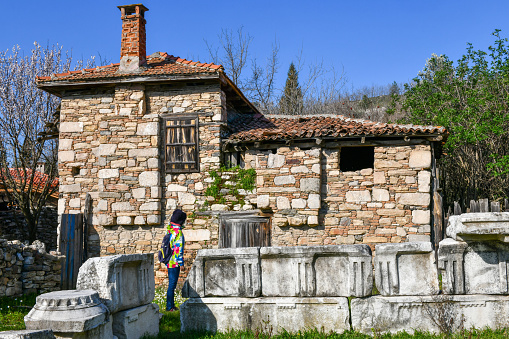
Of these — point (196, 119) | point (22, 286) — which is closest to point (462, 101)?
point (196, 119)

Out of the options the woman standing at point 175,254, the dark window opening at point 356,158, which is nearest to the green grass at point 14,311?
the woman standing at point 175,254

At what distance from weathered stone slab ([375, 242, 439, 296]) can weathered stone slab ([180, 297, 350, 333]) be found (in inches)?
22.2

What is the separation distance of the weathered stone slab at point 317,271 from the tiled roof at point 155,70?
→ 6004mm

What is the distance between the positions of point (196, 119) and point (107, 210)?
3.00 meters

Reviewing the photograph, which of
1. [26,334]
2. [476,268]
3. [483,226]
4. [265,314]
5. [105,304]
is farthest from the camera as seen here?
[265,314]

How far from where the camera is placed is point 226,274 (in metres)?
5.99

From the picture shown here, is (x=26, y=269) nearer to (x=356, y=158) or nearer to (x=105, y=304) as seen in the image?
(x=105, y=304)

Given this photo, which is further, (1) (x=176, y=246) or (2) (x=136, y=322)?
(1) (x=176, y=246)

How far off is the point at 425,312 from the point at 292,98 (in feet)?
61.0

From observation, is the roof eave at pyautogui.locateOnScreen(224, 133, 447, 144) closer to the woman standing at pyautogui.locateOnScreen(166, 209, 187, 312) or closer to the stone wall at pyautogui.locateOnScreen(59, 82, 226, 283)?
the stone wall at pyautogui.locateOnScreen(59, 82, 226, 283)

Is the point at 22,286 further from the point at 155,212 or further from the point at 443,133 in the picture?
the point at 443,133

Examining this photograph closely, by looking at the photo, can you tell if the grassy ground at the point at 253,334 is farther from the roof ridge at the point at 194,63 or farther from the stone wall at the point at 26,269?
the roof ridge at the point at 194,63

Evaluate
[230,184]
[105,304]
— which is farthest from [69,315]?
[230,184]

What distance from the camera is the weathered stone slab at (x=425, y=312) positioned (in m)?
5.43
